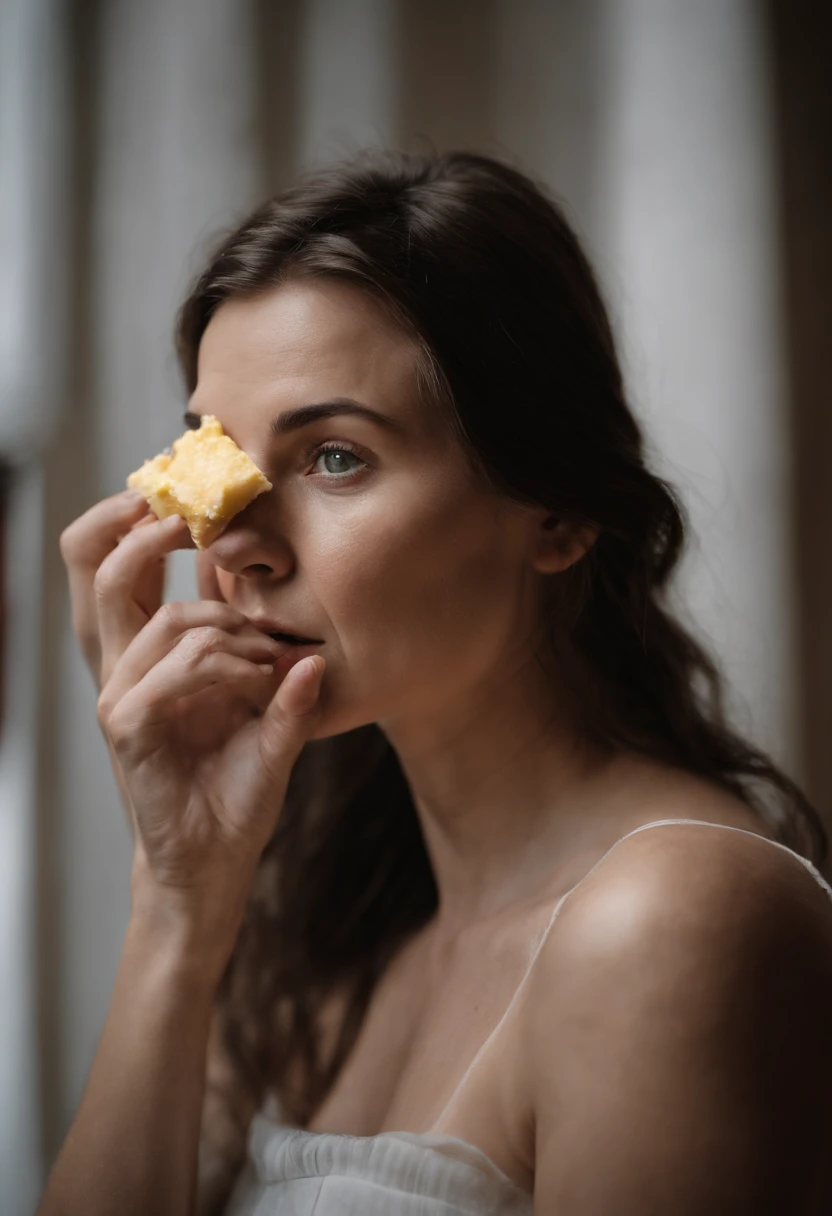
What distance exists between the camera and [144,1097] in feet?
3.36

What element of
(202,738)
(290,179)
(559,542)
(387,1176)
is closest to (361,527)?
(559,542)

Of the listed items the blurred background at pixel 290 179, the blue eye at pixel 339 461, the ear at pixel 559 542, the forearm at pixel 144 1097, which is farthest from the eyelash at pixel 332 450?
the blurred background at pixel 290 179

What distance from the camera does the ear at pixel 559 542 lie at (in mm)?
1059

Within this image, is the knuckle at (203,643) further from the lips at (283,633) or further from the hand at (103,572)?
the hand at (103,572)

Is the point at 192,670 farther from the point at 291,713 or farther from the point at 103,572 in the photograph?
the point at 103,572

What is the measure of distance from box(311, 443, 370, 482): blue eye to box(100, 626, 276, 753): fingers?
170mm

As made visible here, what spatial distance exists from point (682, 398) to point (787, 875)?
1.02 m

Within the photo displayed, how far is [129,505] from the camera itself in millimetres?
1192

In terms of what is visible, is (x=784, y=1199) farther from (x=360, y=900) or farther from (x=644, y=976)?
(x=360, y=900)

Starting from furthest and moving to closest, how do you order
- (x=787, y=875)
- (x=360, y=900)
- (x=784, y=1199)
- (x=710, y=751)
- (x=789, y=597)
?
(x=789, y=597)
(x=360, y=900)
(x=710, y=751)
(x=787, y=875)
(x=784, y=1199)

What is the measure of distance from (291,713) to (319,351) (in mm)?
345

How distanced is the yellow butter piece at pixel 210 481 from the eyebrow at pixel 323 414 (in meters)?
0.05

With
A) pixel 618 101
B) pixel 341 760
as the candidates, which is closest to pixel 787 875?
pixel 341 760

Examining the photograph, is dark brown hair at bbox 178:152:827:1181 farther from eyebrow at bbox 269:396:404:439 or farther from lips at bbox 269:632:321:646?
lips at bbox 269:632:321:646
